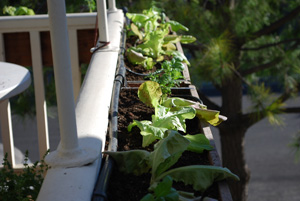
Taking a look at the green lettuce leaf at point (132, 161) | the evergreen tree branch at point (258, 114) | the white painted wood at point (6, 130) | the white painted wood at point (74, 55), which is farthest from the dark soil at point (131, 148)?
the evergreen tree branch at point (258, 114)

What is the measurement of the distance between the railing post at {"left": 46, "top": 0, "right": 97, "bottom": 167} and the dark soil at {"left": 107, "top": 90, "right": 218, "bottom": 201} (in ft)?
0.33

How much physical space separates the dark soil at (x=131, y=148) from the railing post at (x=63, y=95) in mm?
100

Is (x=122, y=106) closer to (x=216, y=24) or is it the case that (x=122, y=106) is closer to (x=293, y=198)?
(x=216, y=24)

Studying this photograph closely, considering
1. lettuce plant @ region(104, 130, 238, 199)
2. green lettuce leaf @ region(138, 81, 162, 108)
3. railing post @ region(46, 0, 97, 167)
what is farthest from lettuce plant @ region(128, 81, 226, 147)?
railing post @ region(46, 0, 97, 167)

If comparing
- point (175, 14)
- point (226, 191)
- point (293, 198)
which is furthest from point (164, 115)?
point (293, 198)

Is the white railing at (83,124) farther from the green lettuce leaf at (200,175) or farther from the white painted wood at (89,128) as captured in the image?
the green lettuce leaf at (200,175)

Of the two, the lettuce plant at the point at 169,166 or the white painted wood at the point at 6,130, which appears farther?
the white painted wood at the point at 6,130

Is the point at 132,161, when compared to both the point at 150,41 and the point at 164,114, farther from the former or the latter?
the point at 150,41

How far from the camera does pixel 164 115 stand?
140 cm

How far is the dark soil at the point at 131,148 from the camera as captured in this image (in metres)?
1.07

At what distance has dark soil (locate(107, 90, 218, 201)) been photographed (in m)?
1.07

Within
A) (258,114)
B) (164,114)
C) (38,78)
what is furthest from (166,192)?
(258,114)

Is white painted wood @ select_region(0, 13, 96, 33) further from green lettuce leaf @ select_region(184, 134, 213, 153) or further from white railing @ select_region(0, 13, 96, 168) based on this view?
green lettuce leaf @ select_region(184, 134, 213, 153)

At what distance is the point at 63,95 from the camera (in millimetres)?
1024
